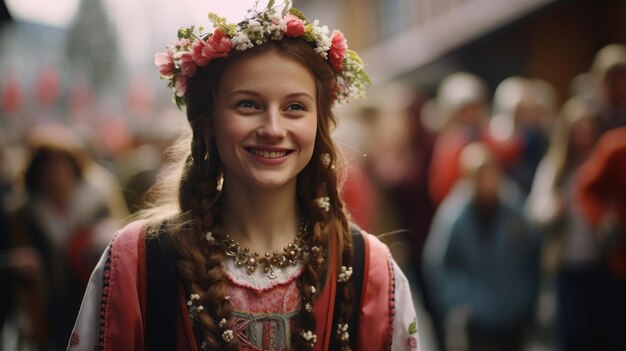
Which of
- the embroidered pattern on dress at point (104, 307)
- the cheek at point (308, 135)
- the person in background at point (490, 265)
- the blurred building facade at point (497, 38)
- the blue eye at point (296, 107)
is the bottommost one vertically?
the person in background at point (490, 265)

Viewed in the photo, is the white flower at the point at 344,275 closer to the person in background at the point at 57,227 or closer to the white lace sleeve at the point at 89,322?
the white lace sleeve at the point at 89,322

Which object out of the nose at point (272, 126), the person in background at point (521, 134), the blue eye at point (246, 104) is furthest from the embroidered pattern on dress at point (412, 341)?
the person in background at point (521, 134)

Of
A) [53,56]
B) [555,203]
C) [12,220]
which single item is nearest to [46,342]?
[12,220]

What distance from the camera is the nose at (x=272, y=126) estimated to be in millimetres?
2293

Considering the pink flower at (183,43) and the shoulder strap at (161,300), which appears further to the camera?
the pink flower at (183,43)

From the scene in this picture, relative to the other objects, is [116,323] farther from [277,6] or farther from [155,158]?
[155,158]

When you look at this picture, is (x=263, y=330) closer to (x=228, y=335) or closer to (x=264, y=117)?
(x=228, y=335)

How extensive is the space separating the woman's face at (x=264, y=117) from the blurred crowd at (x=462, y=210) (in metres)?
1.80

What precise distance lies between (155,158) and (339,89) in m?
3.43

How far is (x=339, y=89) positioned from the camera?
8.28 ft

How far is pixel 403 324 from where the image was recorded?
2.45 meters

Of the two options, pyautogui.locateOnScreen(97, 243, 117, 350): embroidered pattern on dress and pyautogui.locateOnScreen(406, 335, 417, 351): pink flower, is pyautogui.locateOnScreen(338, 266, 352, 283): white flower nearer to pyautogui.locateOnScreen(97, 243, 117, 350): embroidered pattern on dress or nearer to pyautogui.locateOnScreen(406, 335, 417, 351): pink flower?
pyautogui.locateOnScreen(406, 335, 417, 351): pink flower

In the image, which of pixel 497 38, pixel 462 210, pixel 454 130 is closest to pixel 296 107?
pixel 462 210

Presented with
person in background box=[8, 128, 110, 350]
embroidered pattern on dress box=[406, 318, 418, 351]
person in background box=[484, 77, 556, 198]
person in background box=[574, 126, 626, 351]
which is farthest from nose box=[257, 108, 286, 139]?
person in background box=[484, 77, 556, 198]
